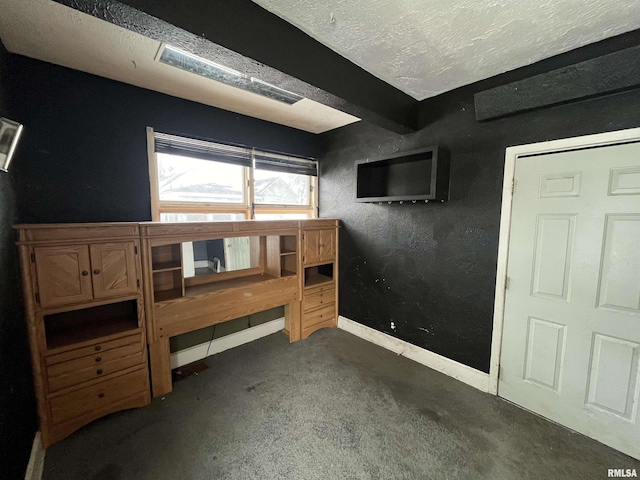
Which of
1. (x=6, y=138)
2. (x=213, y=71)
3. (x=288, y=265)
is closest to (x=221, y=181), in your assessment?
(x=213, y=71)

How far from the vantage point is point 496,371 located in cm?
209

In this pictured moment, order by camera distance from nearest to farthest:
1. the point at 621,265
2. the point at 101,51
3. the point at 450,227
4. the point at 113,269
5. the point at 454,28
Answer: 1. the point at 454,28
2. the point at 621,265
3. the point at 101,51
4. the point at 113,269
5. the point at 450,227

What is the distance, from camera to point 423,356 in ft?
8.29

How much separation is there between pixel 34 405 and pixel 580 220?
12.2 feet

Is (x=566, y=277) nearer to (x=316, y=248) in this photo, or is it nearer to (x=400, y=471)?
(x=400, y=471)

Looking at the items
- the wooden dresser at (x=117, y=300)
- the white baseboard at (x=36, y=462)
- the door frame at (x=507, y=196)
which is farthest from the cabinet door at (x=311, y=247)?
the white baseboard at (x=36, y=462)

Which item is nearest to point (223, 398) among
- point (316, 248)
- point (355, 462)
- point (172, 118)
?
point (355, 462)

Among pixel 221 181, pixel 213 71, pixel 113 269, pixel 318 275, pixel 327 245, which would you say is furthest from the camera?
pixel 318 275

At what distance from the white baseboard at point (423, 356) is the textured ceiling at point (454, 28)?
7.92 ft

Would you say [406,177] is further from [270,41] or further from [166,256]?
[166,256]

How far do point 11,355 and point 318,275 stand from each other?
108 inches

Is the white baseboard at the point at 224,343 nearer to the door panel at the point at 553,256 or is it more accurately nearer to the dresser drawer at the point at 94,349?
the dresser drawer at the point at 94,349

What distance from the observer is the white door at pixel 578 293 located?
5.14ft

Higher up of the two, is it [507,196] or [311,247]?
[507,196]
